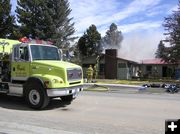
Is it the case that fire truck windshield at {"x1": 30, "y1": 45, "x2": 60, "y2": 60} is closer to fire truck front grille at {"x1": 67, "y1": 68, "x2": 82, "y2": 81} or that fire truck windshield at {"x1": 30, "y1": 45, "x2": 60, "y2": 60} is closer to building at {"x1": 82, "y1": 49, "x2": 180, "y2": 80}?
fire truck front grille at {"x1": 67, "y1": 68, "x2": 82, "y2": 81}

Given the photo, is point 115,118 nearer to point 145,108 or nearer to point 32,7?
point 145,108

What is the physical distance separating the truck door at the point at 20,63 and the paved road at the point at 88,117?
1.10 m

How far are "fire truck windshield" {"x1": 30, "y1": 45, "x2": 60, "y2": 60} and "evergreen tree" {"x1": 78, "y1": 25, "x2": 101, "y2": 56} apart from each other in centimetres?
5779

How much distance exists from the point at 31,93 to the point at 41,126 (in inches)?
138

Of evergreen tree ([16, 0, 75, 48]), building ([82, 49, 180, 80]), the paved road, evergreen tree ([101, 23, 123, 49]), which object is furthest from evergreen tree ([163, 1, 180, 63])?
evergreen tree ([101, 23, 123, 49])

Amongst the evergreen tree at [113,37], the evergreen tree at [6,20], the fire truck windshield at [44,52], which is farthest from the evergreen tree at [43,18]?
the evergreen tree at [113,37]

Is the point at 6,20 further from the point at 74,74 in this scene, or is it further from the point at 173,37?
the point at 74,74

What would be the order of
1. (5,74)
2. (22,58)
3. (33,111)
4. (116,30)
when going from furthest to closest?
(116,30), (5,74), (22,58), (33,111)

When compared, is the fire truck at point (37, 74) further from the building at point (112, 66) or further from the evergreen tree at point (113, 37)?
the evergreen tree at point (113, 37)

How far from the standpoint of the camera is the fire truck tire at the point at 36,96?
12.0m

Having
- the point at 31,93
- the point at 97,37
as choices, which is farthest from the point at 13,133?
the point at 97,37

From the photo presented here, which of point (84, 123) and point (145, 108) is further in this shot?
point (145, 108)

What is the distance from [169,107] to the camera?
42.3 ft

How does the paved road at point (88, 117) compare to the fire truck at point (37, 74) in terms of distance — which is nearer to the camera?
the paved road at point (88, 117)
